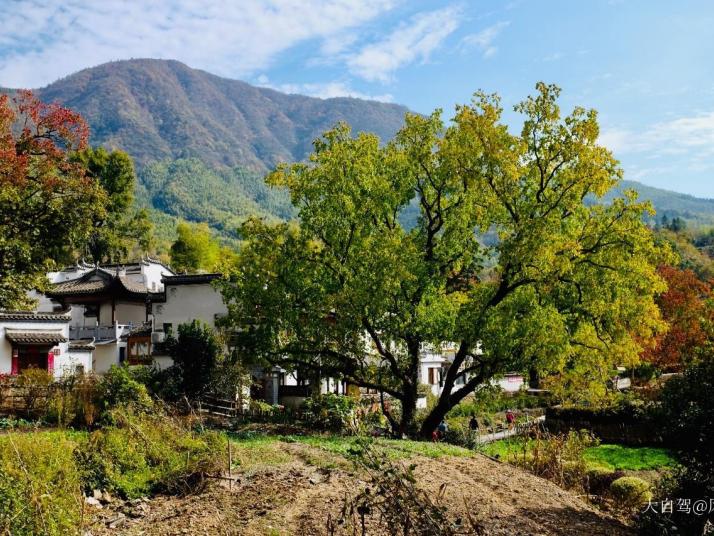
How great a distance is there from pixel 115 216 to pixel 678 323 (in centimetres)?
5155

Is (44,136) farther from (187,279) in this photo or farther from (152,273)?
(152,273)

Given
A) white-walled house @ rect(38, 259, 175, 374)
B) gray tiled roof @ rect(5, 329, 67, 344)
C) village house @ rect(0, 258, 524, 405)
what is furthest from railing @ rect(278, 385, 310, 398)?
white-walled house @ rect(38, 259, 175, 374)

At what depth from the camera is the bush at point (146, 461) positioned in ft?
32.5

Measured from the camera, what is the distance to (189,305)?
33.2m

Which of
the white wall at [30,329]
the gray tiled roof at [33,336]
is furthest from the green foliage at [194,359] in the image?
the gray tiled roof at [33,336]

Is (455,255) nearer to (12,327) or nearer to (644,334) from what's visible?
(644,334)

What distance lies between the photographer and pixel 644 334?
662 inches

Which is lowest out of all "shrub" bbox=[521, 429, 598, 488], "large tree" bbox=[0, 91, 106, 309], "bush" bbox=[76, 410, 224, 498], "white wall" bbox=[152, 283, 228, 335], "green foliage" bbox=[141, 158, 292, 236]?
"shrub" bbox=[521, 429, 598, 488]

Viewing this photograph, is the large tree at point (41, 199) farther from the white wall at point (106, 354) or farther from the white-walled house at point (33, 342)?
the white wall at point (106, 354)

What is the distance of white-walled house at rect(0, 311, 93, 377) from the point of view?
2947cm

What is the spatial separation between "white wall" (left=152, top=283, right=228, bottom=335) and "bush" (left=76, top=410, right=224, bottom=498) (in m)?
20.8

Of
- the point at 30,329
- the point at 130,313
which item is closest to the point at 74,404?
the point at 30,329

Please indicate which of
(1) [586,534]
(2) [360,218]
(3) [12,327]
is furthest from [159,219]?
(1) [586,534]

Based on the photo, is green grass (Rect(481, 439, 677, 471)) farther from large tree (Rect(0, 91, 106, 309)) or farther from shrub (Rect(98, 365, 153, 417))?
large tree (Rect(0, 91, 106, 309))
